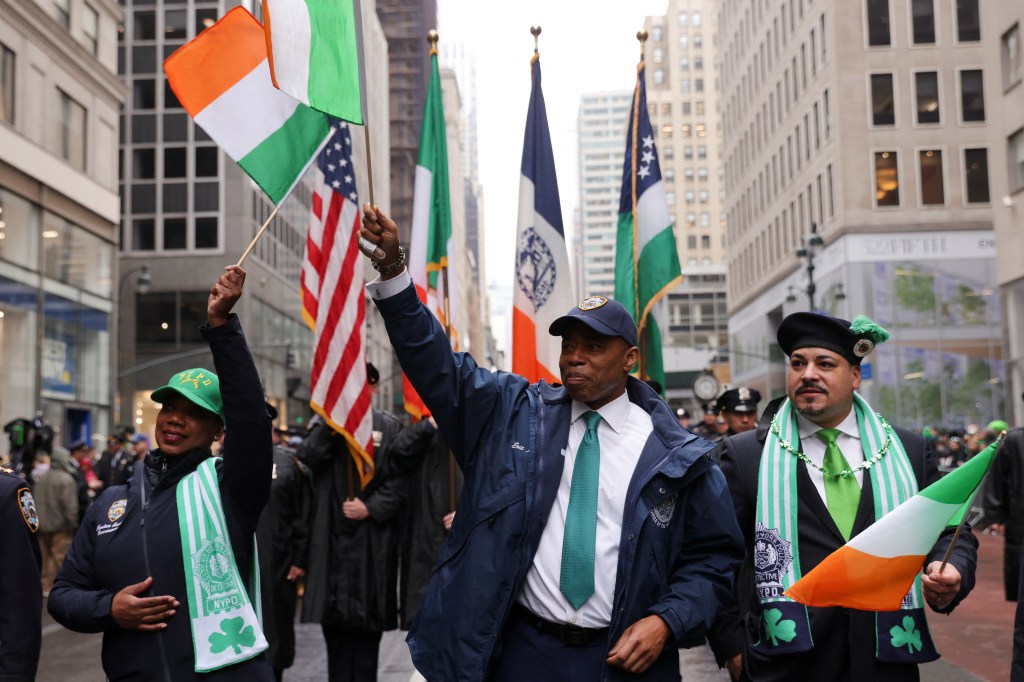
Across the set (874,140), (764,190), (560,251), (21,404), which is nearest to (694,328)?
(764,190)

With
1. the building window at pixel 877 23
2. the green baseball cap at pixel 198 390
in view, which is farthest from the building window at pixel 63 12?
the building window at pixel 877 23

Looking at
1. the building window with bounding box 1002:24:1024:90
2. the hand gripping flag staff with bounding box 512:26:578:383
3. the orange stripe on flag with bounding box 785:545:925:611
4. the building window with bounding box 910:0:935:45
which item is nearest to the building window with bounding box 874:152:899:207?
the building window with bounding box 910:0:935:45

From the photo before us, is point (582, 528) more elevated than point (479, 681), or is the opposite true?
point (582, 528)

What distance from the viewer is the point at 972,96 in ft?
156

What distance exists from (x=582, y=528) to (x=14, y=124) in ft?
94.1

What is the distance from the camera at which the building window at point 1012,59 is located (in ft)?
92.9

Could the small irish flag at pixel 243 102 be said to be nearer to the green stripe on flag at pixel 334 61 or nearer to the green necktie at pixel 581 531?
the green stripe on flag at pixel 334 61

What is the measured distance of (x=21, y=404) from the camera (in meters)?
29.3

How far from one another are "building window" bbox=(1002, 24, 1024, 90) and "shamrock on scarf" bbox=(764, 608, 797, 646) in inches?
1087

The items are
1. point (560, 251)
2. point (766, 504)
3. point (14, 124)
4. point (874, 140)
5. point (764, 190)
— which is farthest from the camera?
point (764, 190)

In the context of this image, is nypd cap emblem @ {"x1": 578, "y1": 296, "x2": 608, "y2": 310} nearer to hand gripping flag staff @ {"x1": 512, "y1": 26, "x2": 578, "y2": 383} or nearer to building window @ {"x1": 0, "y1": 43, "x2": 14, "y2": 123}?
hand gripping flag staff @ {"x1": 512, "y1": 26, "x2": 578, "y2": 383}

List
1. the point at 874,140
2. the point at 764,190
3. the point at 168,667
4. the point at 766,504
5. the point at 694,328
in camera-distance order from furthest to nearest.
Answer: the point at 694,328
the point at 764,190
the point at 874,140
the point at 766,504
the point at 168,667

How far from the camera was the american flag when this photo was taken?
7840mm

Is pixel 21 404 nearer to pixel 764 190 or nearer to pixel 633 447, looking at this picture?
pixel 633 447
